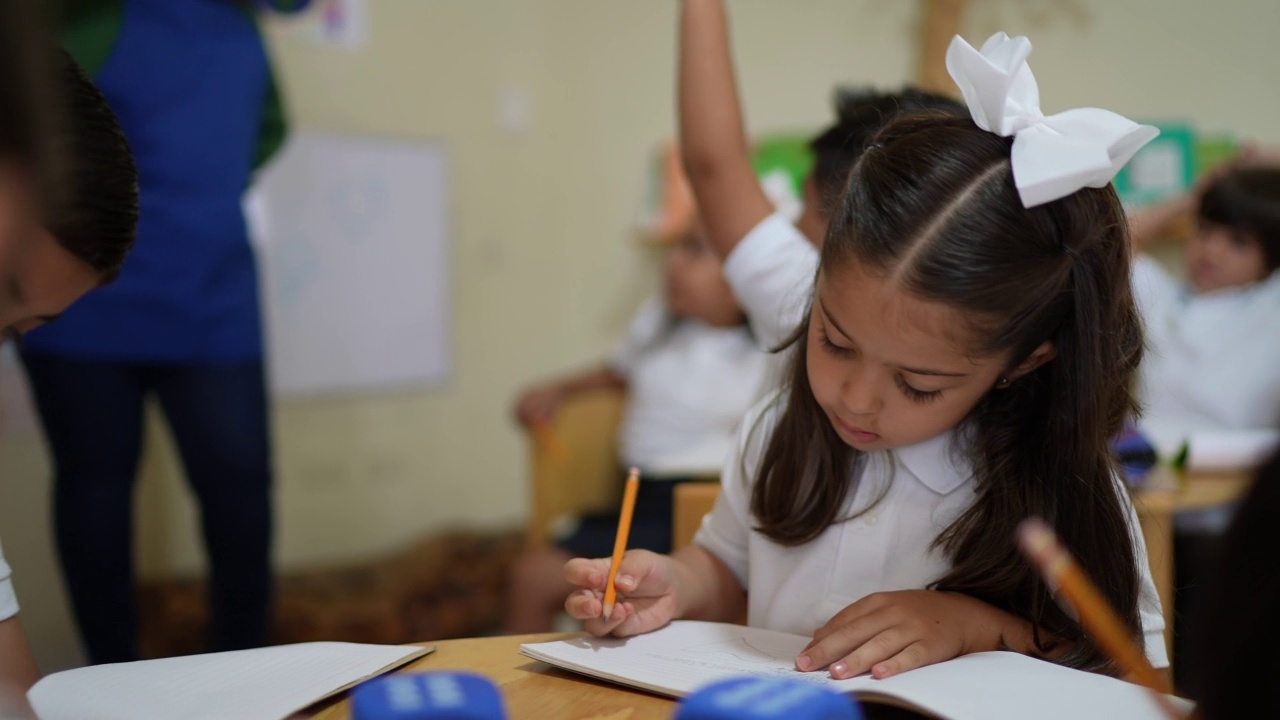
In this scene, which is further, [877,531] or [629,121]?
[629,121]

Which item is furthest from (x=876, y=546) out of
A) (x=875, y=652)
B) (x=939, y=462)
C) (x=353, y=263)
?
(x=353, y=263)

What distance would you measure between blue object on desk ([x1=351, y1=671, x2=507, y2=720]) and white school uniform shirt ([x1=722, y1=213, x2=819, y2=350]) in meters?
0.68

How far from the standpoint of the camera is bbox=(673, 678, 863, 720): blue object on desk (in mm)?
403

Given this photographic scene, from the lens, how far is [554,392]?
1.93 metres

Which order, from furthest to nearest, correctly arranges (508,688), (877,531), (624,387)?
1. (624,387)
2. (877,531)
3. (508,688)

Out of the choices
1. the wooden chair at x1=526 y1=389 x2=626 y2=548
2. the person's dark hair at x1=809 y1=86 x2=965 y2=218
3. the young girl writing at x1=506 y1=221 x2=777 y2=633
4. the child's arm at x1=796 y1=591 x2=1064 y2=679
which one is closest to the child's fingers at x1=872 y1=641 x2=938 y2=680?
the child's arm at x1=796 y1=591 x2=1064 y2=679

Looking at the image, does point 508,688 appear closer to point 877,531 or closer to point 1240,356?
point 877,531

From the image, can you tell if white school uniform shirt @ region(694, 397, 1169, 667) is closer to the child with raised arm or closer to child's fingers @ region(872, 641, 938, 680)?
child's fingers @ region(872, 641, 938, 680)

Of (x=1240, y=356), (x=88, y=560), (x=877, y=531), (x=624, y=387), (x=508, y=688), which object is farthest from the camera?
(x=624, y=387)

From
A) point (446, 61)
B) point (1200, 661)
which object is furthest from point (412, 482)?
point (1200, 661)

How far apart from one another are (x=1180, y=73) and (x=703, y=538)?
178cm

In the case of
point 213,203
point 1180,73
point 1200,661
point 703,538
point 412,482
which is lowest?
point 412,482

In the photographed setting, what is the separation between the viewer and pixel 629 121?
277cm

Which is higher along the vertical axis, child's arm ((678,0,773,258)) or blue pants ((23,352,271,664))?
child's arm ((678,0,773,258))
